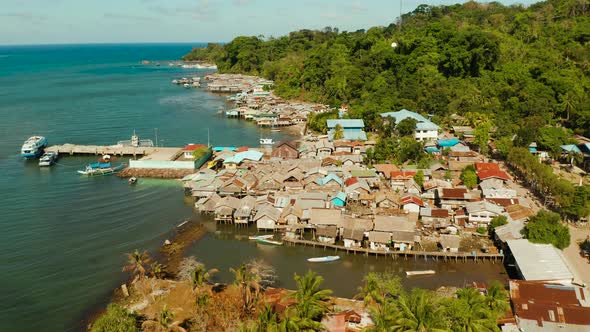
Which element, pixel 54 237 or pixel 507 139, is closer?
pixel 54 237

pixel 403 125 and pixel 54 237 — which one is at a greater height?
pixel 403 125

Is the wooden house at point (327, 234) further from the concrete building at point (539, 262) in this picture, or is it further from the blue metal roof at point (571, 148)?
the blue metal roof at point (571, 148)

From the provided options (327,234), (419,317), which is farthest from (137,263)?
(419,317)

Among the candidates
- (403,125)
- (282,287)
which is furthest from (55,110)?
(282,287)

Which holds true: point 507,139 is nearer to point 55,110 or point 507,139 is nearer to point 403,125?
point 403,125

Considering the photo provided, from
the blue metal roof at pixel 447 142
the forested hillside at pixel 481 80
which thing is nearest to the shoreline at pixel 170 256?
the forested hillside at pixel 481 80

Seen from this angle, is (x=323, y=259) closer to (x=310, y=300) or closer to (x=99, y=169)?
(x=310, y=300)
